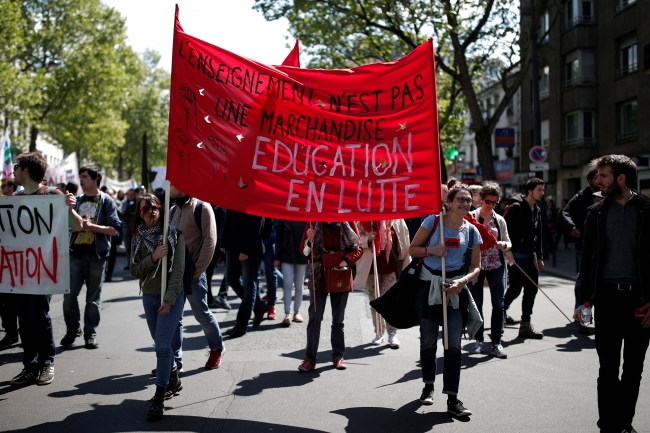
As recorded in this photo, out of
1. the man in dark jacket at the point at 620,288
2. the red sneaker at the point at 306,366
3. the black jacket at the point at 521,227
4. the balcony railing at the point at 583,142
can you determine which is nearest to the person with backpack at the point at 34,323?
the red sneaker at the point at 306,366

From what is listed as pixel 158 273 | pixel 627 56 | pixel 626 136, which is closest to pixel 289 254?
pixel 158 273

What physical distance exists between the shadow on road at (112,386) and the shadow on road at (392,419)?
1.95 metres

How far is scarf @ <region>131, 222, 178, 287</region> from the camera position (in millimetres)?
5487

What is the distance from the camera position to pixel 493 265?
779 centimetres

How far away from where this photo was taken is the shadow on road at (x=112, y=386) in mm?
6043

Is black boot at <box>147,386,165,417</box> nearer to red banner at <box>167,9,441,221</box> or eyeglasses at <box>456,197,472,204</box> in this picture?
red banner at <box>167,9,441,221</box>

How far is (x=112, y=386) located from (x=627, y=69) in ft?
93.2

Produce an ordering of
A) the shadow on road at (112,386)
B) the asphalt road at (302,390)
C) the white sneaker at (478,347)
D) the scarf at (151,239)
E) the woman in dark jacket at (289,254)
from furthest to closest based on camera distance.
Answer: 1. the woman in dark jacket at (289,254)
2. the white sneaker at (478,347)
3. the shadow on road at (112,386)
4. the scarf at (151,239)
5. the asphalt road at (302,390)

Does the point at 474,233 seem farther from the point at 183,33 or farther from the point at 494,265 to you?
the point at 183,33

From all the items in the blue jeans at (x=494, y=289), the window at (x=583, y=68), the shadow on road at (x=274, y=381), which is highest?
the window at (x=583, y=68)

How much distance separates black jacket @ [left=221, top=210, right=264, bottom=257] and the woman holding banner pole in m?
3.53

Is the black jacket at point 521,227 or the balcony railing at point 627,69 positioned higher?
the balcony railing at point 627,69

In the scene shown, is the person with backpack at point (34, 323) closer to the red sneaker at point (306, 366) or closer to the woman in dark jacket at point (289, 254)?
the red sneaker at point (306, 366)

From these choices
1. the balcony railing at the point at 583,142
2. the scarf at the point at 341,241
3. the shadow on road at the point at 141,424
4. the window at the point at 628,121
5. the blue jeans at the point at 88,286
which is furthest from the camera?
the balcony railing at the point at 583,142
